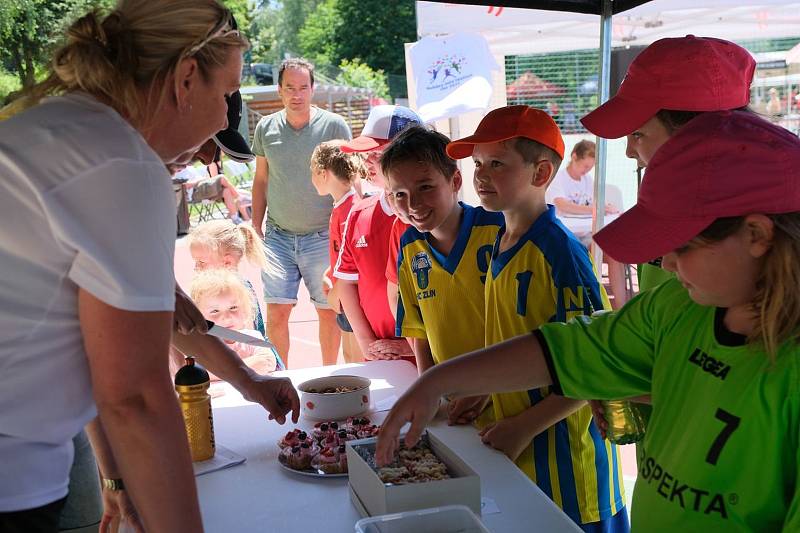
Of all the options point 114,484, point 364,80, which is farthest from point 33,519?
point 364,80

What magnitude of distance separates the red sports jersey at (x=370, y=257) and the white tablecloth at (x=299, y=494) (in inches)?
50.3

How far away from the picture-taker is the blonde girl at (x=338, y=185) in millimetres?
Result: 4152

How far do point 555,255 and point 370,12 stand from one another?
139 feet

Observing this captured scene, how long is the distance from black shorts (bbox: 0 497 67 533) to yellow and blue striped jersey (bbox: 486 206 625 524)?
1118 mm

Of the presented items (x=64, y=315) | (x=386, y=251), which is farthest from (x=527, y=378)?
(x=386, y=251)

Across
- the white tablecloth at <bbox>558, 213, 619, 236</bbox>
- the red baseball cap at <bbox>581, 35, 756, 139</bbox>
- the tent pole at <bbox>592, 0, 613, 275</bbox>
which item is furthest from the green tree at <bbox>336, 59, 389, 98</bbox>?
the red baseball cap at <bbox>581, 35, 756, 139</bbox>

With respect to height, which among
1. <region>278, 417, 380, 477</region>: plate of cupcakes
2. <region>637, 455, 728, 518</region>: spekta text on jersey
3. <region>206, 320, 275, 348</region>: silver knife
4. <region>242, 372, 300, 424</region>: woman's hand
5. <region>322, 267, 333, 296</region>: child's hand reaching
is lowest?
<region>322, 267, 333, 296</region>: child's hand reaching

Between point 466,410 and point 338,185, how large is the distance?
8.22 feet

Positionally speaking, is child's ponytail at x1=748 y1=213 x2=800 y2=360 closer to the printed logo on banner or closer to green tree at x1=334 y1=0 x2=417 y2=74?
the printed logo on banner

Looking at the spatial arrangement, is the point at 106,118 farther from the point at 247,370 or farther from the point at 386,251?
the point at 386,251

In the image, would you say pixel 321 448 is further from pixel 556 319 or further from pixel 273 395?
pixel 556 319

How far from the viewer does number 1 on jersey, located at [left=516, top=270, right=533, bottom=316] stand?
6.54 feet

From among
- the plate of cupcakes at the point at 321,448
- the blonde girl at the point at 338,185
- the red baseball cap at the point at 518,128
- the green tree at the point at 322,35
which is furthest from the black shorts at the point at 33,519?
the green tree at the point at 322,35

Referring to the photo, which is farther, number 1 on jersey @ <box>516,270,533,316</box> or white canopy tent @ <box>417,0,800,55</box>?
white canopy tent @ <box>417,0,800,55</box>
